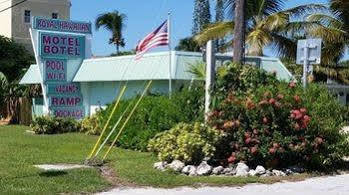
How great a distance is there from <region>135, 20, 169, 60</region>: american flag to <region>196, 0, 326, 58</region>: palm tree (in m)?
13.6

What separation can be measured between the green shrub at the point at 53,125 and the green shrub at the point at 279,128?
1198 centimetres

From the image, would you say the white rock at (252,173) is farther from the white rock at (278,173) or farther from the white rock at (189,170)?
the white rock at (189,170)

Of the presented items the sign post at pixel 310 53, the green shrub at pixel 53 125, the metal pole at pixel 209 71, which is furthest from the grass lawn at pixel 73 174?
the green shrub at pixel 53 125

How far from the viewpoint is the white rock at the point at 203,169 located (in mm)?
13271

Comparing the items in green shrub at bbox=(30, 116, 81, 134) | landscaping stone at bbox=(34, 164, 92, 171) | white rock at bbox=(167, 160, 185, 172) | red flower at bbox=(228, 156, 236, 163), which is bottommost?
green shrub at bbox=(30, 116, 81, 134)

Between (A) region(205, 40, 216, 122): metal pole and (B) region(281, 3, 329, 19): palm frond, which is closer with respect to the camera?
(A) region(205, 40, 216, 122): metal pole

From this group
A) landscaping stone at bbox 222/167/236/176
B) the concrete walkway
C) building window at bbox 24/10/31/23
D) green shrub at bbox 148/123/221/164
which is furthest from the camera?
building window at bbox 24/10/31/23

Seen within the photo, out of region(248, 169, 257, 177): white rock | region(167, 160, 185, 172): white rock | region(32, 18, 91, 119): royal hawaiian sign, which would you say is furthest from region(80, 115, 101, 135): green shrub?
region(248, 169, 257, 177): white rock

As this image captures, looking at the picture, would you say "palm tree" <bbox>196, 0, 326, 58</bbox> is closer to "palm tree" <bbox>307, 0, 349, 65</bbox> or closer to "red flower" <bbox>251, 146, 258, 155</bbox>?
"palm tree" <bbox>307, 0, 349, 65</bbox>

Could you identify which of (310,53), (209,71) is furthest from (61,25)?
(310,53)

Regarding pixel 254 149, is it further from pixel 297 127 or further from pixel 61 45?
pixel 61 45

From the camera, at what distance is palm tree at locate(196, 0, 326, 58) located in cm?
3066

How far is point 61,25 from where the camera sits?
1099 inches

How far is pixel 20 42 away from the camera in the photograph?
48.4m
